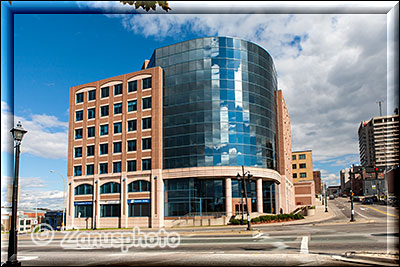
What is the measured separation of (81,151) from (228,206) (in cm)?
2880

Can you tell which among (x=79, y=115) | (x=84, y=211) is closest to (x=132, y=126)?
(x=79, y=115)

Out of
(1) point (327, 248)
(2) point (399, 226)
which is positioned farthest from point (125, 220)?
(2) point (399, 226)

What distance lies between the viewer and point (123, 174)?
56938 millimetres

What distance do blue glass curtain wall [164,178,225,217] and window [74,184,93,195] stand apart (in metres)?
15.4

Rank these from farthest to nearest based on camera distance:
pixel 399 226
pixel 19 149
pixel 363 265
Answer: pixel 19 149 → pixel 363 265 → pixel 399 226

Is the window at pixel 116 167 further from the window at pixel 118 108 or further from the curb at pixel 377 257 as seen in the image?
the curb at pixel 377 257

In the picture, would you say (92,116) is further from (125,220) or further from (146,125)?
(125,220)

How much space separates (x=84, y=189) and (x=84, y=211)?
3.77 meters

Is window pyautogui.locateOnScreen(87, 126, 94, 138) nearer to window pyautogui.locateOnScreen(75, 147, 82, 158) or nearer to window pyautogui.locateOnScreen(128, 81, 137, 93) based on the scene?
window pyautogui.locateOnScreen(75, 147, 82, 158)

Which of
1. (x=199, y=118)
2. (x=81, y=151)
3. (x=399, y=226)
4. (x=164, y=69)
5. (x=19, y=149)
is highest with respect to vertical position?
(x=164, y=69)

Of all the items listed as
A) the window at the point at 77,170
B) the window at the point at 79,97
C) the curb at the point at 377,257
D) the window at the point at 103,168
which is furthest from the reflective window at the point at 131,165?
the curb at the point at 377,257

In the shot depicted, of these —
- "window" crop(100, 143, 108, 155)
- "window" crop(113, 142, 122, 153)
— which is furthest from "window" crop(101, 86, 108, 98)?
"window" crop(113, 142, 122, 153)

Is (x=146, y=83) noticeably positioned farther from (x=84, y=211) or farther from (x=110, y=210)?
(x=84, y=211)

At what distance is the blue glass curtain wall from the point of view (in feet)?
172
